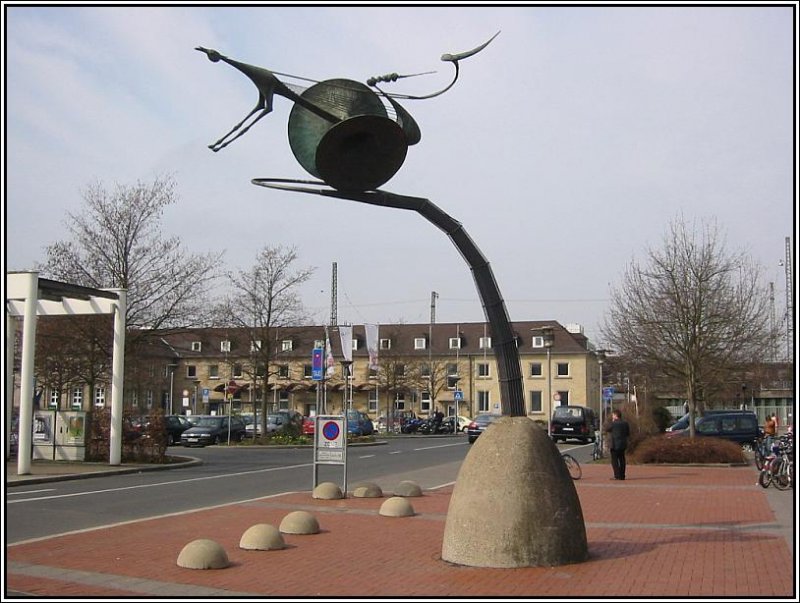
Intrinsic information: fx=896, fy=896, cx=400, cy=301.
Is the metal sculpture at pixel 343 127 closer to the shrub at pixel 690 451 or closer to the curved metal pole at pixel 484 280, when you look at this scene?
the curved metal pole at pixel 484 280

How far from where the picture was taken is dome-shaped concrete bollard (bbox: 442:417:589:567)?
367 inches

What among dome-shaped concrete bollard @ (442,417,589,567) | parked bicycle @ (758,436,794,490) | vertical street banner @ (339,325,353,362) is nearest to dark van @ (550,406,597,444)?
vertical street banner @ (339,325,353,362)

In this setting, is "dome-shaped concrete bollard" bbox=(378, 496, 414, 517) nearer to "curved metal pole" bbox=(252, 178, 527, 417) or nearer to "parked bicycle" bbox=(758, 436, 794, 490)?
"curved metal pole" bbox=(252, 178, 527, 417)

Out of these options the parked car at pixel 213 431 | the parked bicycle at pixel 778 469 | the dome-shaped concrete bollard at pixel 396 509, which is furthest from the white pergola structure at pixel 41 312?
the parked bicycle at pixel 778 469

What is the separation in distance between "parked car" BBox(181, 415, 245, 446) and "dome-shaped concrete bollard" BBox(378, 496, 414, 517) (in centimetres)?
2727

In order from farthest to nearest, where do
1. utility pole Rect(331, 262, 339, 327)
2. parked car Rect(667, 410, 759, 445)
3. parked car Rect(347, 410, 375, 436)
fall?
utility pole Rect(331, 262, 339, 327)
parked car Rect(347, 410, 375, 436)
parked car Rect(667, 410, 759, 445)

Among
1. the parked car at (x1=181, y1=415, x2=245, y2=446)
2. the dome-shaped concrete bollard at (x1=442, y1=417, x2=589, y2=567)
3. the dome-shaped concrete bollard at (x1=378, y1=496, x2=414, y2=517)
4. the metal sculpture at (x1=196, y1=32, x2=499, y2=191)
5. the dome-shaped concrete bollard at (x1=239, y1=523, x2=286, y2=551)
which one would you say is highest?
the metal sculpture at (x1=196, y1=32, x2=499, y2=191)

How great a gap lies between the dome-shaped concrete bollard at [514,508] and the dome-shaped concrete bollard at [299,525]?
281 cm

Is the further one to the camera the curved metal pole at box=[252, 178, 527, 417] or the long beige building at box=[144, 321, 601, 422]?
the long beige building at box=[144, 321, 601, 422]

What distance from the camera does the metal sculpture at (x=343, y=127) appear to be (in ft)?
34.8

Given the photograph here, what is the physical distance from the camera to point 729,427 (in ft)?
109

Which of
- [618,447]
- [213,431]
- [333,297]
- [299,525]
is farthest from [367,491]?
[333,297]

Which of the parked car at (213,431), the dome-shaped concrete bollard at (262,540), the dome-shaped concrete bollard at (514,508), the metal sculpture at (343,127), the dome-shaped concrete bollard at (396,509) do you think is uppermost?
the metal sculpture at (343,127)

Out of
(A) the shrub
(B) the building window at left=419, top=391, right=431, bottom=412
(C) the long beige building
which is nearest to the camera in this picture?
(A) the shrub
